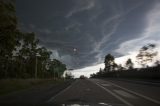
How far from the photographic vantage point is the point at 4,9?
34125 mm

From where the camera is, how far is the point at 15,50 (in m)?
52.9

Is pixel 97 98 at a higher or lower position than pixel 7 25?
lower

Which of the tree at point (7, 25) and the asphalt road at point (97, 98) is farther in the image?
the tree at point (7, 25)

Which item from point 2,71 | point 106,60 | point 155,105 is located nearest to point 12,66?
point 2,71

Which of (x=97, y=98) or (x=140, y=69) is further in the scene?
(x=140, y=69)

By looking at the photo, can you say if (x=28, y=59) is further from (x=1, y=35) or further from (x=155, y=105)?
(x=155, y=105)

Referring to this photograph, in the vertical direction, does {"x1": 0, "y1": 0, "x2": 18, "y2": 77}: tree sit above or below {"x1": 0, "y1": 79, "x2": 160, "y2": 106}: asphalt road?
above

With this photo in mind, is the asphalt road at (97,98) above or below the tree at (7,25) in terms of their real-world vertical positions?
below

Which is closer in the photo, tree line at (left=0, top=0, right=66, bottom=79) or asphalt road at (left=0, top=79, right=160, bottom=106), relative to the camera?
asphalt road at (left=0, top=79, right=160, bottom=106)

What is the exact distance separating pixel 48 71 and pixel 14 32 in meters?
117

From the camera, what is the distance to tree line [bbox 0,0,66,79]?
1414 inches

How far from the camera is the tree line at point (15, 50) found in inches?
1414

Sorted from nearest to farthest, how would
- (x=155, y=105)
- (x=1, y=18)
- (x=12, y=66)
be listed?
1. (x=155, y=105)
2. (x=1, y=18)
3. (x=12, y=66)

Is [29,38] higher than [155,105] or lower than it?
higher
